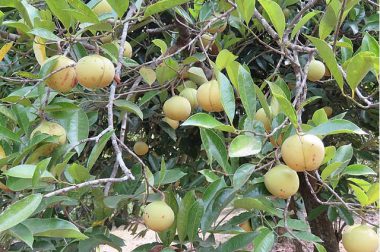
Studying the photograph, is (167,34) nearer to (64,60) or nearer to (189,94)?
(189,94)

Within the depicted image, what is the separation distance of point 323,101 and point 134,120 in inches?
31.1

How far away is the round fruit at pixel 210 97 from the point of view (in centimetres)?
116

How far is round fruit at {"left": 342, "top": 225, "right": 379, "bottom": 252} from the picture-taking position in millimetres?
1002

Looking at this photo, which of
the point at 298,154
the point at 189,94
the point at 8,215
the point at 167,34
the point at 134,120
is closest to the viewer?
the point at 8,215

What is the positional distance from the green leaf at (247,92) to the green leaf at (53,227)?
0.41 m

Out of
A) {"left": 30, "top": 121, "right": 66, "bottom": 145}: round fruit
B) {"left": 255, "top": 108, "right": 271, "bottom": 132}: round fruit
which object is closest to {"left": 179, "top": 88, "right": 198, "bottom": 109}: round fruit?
{"left": 255, "top": 108, "right": 271, "bottom": 132}: round fruit

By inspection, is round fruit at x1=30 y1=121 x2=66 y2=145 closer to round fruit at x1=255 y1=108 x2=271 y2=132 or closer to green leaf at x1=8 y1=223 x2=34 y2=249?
green leaf at x1=8 y1=223 x2=34 y2=249

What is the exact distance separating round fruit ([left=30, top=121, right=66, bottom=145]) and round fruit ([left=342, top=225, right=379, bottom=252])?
0.67 m

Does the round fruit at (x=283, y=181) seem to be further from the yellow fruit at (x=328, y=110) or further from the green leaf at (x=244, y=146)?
the yellow fruit at (x=328, y=110)

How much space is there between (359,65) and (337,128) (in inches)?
5.8

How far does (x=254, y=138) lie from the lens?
901 mm

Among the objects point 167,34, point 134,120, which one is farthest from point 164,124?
point 167,34

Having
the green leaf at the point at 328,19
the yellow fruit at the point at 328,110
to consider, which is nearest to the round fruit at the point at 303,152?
the green leaf at the point at 328,19

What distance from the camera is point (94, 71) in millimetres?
956
